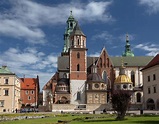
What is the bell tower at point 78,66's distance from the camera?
3300 inches

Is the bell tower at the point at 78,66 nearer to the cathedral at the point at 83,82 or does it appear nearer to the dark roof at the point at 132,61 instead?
the cathedral at the point at 83,82

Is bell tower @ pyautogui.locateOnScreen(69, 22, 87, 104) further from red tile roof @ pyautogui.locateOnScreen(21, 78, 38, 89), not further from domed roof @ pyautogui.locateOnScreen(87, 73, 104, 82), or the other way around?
red tile roof @ pyautogui.locateOnScreen(21, 78, 38, 89)

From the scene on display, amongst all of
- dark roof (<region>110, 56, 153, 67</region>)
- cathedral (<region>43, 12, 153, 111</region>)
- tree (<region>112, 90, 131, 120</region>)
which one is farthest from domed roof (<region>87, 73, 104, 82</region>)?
tree (<region>112, 90, 131, 120</region>)

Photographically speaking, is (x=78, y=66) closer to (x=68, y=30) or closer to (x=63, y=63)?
(x=63, y=63)

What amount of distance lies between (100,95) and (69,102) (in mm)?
9055

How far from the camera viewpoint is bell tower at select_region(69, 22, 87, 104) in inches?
3300

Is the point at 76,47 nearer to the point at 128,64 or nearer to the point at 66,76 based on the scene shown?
the point at 66,76

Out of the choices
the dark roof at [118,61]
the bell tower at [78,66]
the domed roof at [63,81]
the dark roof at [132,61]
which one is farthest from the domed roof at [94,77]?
the dark roof at [132,61]

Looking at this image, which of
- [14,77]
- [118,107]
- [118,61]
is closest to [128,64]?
[118,61]

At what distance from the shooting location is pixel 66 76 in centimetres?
9431

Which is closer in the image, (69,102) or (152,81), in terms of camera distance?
(152,81)

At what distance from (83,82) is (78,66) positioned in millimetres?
5080

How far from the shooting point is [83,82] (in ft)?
276

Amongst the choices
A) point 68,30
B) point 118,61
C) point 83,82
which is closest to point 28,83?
point 83,82
